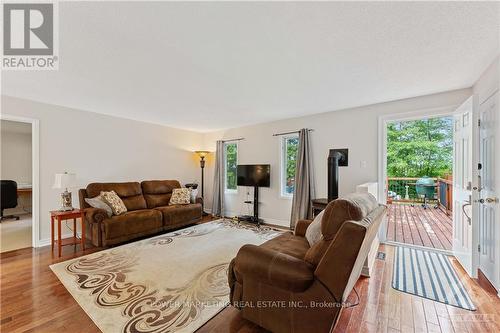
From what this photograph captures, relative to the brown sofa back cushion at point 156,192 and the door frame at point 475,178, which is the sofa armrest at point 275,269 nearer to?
the door frame at point 475,178

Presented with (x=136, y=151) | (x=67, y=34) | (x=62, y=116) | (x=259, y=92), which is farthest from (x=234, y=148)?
(x=67, y=34)

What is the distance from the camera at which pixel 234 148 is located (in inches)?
227

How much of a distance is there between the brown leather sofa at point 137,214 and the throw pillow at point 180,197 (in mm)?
149

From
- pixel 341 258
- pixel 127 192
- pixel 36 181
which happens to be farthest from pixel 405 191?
pixel 36 181

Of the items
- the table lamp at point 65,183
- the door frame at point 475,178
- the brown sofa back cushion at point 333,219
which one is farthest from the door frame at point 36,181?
the door frame at point 475,178

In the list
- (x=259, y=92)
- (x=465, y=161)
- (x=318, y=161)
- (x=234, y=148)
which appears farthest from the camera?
(x=234, y=148)

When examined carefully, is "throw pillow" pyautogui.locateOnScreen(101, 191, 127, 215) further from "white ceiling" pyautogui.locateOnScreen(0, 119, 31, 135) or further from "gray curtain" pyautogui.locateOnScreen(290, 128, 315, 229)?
"white ceiling" pyautogui.locateOnScreen(0, 119, 31, 135)

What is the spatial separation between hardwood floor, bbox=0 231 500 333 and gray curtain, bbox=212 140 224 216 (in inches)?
142

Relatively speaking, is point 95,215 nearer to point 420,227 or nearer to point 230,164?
point 230,164

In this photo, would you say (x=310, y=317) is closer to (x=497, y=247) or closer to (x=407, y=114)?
(x=497, y=247)

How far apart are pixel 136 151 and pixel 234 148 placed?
7.94ft

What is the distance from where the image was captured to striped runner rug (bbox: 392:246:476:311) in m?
2.02

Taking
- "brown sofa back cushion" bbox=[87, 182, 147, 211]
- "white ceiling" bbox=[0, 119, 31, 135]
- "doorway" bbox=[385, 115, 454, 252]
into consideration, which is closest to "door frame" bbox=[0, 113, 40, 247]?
"brown sofa back cushion" bbox=[87, 182, 147, 211]

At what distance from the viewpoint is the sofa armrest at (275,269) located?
134 centimetres
